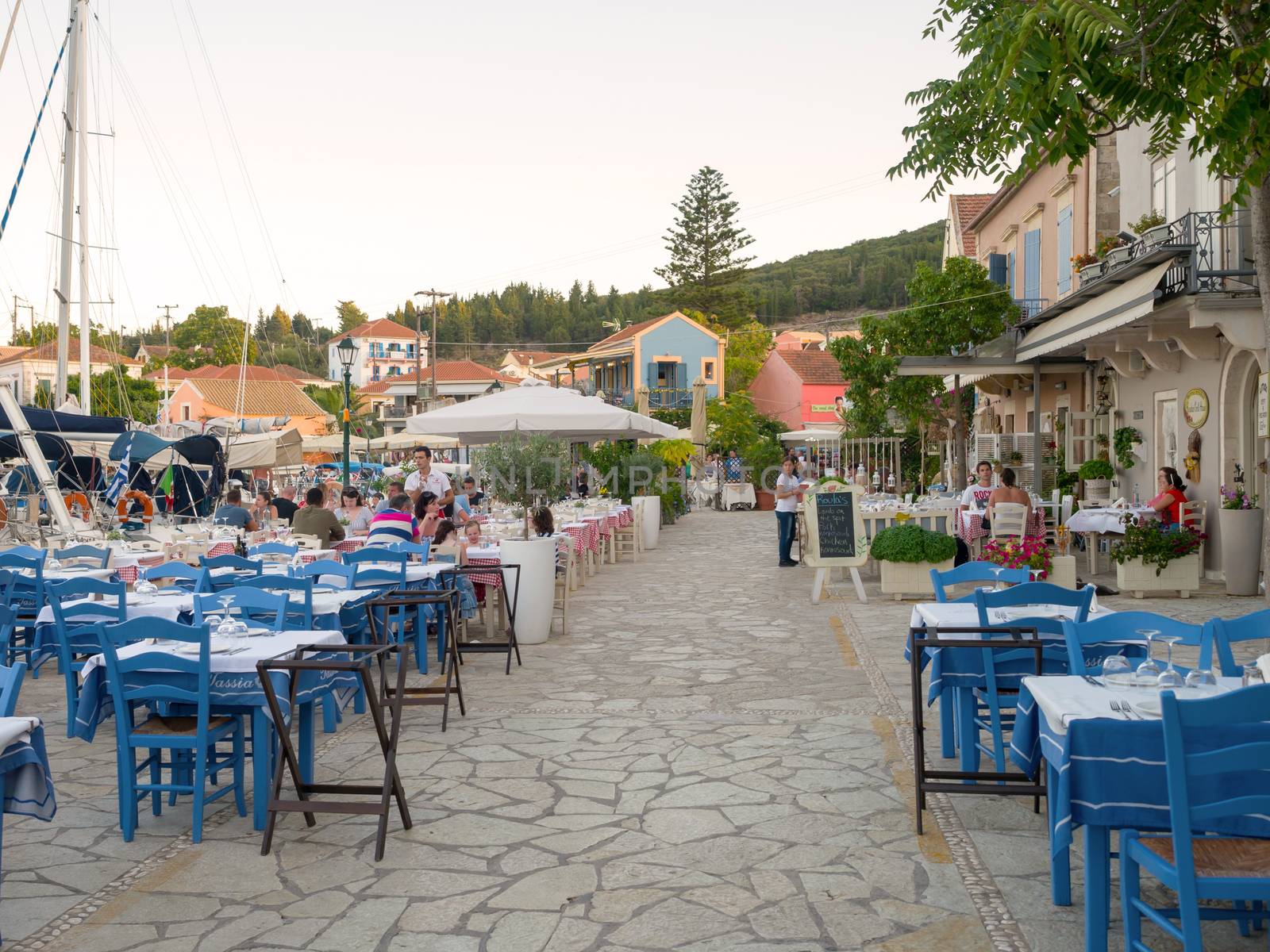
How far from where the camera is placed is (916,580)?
13328 mm

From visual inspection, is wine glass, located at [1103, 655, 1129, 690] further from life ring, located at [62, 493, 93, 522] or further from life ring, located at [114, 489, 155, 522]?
life ring, located at [62, 493, 93, 522]

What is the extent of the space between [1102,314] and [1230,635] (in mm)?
10045

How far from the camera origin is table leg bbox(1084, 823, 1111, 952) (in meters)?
3.74

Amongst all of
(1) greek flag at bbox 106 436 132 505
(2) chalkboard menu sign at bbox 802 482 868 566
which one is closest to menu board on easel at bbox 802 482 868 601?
(2) chalkboard menu sign at bbox 802 482 868 566

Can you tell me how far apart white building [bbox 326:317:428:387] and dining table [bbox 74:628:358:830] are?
106m

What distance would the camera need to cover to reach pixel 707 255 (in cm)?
6569

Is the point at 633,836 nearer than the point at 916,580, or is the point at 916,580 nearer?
the point at 633,836

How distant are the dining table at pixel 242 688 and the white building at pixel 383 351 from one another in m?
106

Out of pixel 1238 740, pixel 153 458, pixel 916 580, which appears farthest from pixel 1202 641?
pixel 153 458

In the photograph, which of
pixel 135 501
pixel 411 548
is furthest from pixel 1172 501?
pixel 135 501

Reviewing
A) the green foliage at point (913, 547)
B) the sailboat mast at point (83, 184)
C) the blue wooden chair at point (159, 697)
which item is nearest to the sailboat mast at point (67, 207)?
the sailboat mast at point (83, 184)

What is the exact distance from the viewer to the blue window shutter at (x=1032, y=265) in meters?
23.4

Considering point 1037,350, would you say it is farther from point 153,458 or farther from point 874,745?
point 153,458

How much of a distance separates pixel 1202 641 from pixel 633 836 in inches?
106
